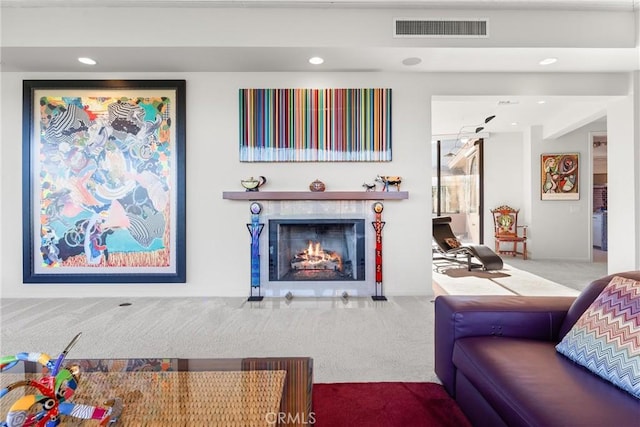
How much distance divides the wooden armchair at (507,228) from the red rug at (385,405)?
5437mm

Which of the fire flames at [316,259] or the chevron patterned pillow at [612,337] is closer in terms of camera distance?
the chevron patterned pillow at [612,337]

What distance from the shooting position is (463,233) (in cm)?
832

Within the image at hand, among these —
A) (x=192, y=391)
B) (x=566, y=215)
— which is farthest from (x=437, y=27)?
(x=566, y=215)

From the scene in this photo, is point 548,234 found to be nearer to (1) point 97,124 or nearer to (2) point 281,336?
(2) point 281,336

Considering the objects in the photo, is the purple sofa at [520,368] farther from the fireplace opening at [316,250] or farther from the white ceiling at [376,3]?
the white ceiling at [376,3]

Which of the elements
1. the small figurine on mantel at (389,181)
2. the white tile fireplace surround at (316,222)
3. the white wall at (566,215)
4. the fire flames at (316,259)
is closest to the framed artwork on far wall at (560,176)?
the white wall at (566,215)

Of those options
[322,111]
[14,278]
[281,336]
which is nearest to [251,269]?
[281,336]

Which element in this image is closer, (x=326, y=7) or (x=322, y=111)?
(x=326, y=7)

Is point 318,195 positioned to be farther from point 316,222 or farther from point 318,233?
point 318,233

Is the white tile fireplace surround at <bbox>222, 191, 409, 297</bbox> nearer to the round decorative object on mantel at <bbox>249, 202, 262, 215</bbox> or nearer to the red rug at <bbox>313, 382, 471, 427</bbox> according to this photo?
the round decorative object on mantel at <bbox>249, 202, 262, 215</bbox>

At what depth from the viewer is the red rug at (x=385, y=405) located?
4.94ft

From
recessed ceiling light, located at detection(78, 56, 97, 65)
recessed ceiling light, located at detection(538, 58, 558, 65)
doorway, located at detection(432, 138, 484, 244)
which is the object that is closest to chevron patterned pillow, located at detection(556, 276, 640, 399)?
recessed ceiling light, located at detection(538, 58, 558, 65)

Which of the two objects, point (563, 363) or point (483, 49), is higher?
point (483, 49)

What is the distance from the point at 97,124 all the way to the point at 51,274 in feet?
6.09
